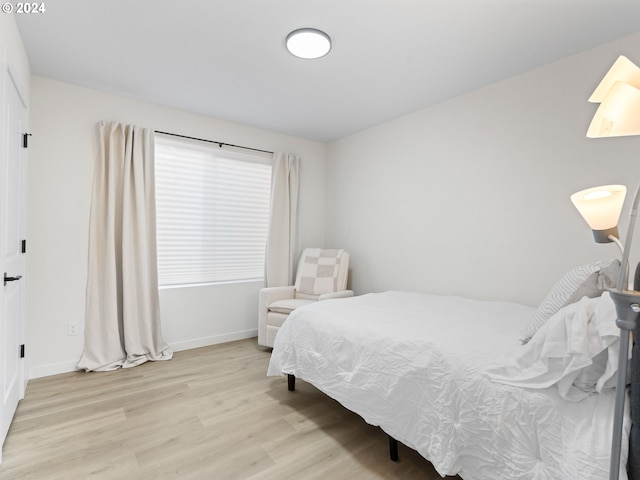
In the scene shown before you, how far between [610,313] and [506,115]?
2068 mm

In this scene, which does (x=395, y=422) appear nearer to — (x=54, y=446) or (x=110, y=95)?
(x=54, y=446)

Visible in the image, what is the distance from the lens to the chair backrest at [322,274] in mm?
3588

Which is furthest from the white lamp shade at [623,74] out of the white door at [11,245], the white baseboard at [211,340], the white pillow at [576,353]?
the white baseboard at [211,340]

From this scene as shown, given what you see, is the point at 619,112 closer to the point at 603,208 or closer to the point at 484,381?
the point at 603,208

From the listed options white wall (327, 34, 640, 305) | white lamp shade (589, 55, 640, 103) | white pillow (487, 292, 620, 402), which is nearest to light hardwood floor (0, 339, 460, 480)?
white pillow (487, 292, 620, 402)

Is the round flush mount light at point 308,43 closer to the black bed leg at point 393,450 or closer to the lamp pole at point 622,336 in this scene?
the lamp pole at point 622,336

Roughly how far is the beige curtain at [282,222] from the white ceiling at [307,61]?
0.96 m

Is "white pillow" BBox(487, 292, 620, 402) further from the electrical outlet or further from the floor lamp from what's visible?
the electrical outlet

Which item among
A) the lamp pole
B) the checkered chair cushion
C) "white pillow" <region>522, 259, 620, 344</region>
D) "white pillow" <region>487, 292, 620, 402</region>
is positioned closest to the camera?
the lamp pole

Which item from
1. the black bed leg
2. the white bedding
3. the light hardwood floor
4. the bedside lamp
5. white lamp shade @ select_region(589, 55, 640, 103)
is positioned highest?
white lamp shade @ select_region(589, 55, 640, 103)

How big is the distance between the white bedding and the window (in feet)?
5.28

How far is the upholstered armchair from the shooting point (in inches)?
130

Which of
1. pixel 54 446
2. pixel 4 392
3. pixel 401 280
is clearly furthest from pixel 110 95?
pixel 401 280

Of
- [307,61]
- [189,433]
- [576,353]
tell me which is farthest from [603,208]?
[189,433]
